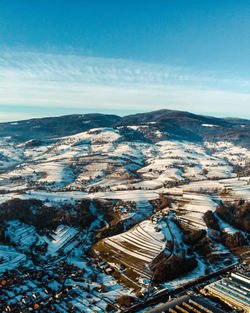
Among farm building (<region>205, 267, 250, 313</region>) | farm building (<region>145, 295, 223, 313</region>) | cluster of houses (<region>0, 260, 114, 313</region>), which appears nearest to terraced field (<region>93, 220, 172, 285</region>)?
cluster of houses (<region>0, 260, 114, 313</region>)

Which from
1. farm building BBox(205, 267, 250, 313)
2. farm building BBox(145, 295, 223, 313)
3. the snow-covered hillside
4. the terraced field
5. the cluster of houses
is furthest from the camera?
the terraced field

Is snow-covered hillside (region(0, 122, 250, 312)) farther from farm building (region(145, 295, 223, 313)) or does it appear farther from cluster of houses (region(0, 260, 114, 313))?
farm building (region(145, 295, 223, 313))

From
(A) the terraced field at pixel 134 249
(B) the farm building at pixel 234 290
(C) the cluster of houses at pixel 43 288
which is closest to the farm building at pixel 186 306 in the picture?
(B) the farm building at pixel 234 290

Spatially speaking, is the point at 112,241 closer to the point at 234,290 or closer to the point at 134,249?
the point at 134,249

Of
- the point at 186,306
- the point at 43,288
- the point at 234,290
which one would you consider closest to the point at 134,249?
the point at 186,306

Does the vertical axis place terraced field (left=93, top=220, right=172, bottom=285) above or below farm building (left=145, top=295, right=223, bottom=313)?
below

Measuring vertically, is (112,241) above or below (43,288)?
below

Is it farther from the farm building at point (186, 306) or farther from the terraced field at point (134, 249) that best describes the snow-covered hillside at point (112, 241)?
the farm building at point (186, 306)

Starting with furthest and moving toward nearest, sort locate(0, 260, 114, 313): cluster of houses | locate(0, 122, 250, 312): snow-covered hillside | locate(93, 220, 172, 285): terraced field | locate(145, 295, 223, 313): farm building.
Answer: locate(93, 220, 172, 285): terraced field → locate(0, 122, 250, 312): snow-covered hillside → locate(0, 260, 114, 313): cluster of houses → locate(145, 295, 223, 313): farm building

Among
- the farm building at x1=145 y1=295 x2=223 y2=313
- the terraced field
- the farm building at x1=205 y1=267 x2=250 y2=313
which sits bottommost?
the terraced field

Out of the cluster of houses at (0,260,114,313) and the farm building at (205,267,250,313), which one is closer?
the cluster of houses at (0,260,114,313)

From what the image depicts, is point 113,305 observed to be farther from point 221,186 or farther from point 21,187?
point 21,187
